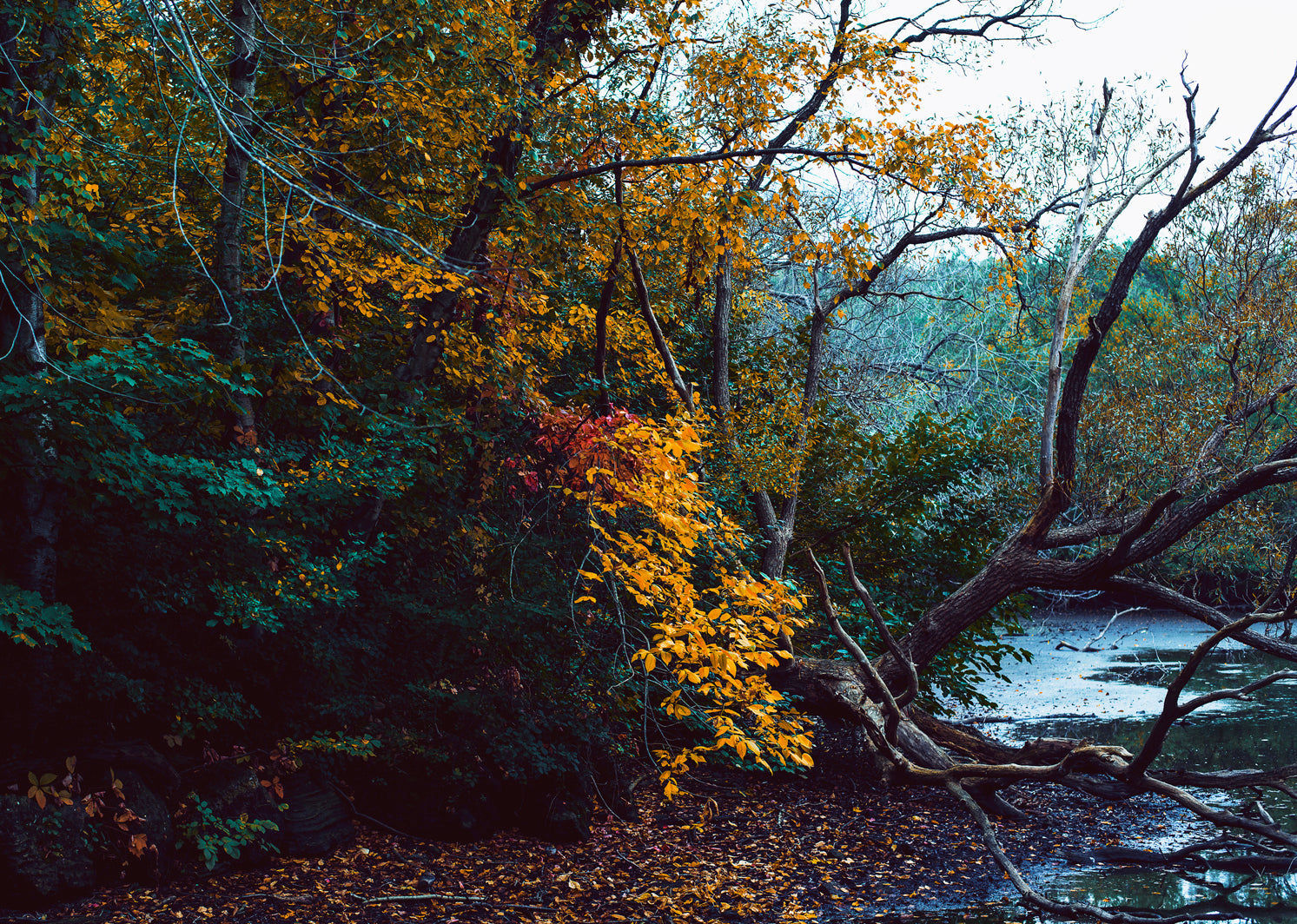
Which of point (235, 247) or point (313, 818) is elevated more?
point (235, 247)

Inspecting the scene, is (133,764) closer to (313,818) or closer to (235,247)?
(313,818)

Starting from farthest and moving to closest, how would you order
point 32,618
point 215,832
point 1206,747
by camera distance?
point 1206,747 → point 215,832 → point 32,618

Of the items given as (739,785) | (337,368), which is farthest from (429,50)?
(739,785)

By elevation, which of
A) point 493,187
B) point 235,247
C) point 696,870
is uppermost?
point 493,187

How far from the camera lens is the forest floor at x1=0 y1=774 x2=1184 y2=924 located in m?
5.51

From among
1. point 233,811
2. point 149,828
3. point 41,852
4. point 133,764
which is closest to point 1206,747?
point 233,811

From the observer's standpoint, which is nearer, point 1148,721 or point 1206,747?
point 1206,747

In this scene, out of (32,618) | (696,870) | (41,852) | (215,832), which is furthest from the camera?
(696,870)

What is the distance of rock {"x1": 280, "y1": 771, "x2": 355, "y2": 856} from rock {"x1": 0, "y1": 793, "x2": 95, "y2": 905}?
1.32 m

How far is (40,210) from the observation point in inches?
185

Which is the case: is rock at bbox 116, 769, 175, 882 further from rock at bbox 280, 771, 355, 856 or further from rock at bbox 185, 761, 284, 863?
rock at bbox 280, 771, 355, 856

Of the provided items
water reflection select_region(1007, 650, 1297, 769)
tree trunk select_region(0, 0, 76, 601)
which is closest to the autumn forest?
tree trunk select_region(0, 0, 76, 601)

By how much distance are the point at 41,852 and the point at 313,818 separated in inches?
71.0

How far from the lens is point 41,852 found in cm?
493
